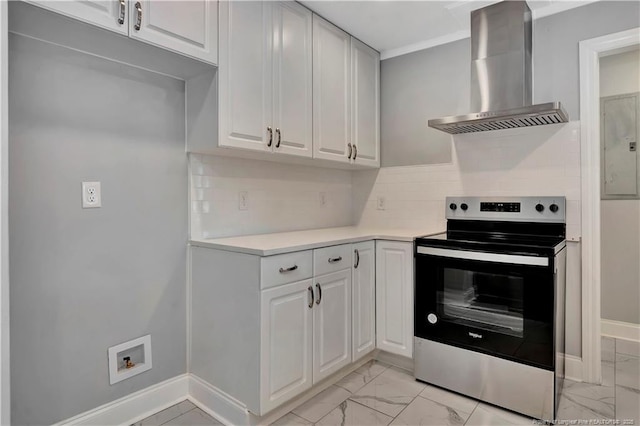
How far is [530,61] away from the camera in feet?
7.70

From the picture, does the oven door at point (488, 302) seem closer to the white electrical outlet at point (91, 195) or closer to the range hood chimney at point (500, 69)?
the range hood chimney at point (500, 69)

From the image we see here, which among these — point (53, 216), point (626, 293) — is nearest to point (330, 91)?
point (53, 216)

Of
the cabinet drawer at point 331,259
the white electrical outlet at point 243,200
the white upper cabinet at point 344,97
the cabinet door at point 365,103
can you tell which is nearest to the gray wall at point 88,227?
the white electrical outlet at point 243,200

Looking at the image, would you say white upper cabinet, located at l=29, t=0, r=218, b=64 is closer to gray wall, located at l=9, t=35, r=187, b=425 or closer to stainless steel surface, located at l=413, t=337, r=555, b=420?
gray wall, located at l=9, t=35, r=187, b=425

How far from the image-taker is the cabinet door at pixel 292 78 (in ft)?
7.18

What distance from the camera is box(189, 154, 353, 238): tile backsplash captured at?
2.20 meters

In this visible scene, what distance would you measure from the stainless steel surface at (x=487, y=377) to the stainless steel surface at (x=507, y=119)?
1355mm

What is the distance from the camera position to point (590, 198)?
2.27m

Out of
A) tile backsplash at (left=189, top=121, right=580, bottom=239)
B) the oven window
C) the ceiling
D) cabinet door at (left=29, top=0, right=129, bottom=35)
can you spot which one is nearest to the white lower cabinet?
the oven window

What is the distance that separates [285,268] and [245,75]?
1.04 metres

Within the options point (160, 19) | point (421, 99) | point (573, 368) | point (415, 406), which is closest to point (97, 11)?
point (160, 19)

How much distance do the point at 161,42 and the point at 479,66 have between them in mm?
1894

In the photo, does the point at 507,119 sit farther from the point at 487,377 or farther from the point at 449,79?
the point at 487,377

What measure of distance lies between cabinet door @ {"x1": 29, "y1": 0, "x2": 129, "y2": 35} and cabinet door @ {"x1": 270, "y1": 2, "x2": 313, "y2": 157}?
849mm
